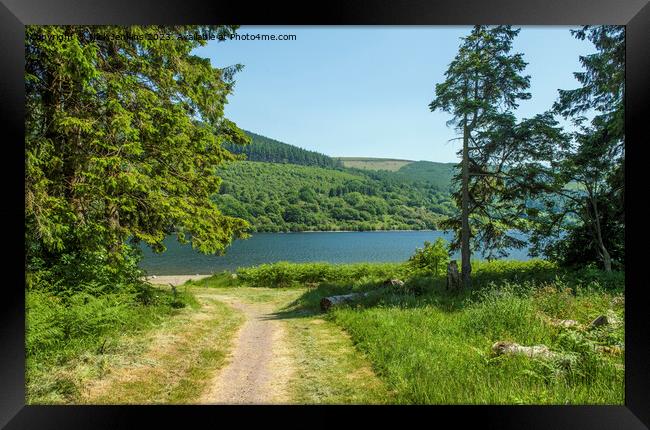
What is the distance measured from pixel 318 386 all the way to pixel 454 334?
2186 mm

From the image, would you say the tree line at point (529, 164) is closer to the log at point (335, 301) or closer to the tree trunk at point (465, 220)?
the tree trunk at point (465, 220)

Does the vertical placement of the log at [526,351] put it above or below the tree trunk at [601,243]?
below

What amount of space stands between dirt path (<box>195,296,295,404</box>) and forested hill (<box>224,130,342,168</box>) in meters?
3.84

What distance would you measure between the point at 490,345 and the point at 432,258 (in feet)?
27.0

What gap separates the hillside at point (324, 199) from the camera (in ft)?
30.0

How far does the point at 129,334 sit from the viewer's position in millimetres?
4969

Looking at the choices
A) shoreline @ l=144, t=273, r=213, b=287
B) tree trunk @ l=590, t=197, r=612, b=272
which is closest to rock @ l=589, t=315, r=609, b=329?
tree trunk @ l=590, t=197, r=612, b=272

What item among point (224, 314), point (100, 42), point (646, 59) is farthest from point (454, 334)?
point (100, 42)
